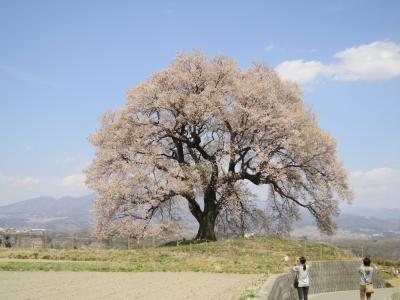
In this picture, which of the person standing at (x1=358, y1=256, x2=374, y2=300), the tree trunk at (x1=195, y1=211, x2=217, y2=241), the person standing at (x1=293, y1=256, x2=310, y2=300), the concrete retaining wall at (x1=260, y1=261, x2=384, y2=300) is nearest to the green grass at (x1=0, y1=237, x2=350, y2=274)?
the tree trunk at (x1=195, y1=211, x2=217, y2=241)

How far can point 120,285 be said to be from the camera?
2284cm

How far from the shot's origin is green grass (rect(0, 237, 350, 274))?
30.8 meters

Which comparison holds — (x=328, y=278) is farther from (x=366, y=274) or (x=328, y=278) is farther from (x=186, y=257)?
(x=366, y=274)

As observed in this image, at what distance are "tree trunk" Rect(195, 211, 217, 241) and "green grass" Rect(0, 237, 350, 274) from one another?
182cm

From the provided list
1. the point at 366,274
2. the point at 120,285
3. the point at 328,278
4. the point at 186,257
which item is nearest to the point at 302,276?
the point at 366,274

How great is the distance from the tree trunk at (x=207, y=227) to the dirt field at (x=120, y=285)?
13471mm

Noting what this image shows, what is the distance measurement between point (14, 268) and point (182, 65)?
21952mm

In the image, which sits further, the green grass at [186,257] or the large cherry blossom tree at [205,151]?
the large cherry blossom tree at [205,151]

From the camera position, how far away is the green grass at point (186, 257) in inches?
1211

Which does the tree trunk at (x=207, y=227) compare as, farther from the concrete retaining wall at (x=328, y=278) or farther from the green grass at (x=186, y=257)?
the concrete retaining wall at (x=328, y=278)

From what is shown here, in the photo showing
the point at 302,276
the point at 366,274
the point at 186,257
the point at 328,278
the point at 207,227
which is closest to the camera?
the point at 366,274

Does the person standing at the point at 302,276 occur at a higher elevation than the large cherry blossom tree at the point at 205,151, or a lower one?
lower

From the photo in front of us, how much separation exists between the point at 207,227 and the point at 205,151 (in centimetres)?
634

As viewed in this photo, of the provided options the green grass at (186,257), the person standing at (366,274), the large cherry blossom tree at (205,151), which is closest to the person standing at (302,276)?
the person standing at (366,274)
